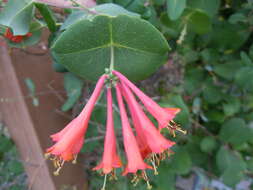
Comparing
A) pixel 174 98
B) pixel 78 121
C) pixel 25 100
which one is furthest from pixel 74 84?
pixel 78 121

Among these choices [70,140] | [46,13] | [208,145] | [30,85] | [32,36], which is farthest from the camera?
[208,145]

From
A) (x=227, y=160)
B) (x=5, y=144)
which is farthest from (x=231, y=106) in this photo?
(x=5, y=144)

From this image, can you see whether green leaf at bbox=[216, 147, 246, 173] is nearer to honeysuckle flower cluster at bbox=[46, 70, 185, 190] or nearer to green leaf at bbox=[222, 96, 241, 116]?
green leaf at bbox=[222, 96, 241, 116]

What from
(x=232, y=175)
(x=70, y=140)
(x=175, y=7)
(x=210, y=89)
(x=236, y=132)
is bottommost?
(x=232, y=175)

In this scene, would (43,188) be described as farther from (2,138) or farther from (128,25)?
(128,25)

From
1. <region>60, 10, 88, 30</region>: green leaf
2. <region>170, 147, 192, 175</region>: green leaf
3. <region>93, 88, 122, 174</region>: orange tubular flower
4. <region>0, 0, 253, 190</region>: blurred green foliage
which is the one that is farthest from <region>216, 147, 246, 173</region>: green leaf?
<region>60, 10, 88, 30</region>: green leaf

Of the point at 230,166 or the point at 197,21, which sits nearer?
the point at 197,21

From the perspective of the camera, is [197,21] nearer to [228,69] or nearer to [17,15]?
[228,69]
